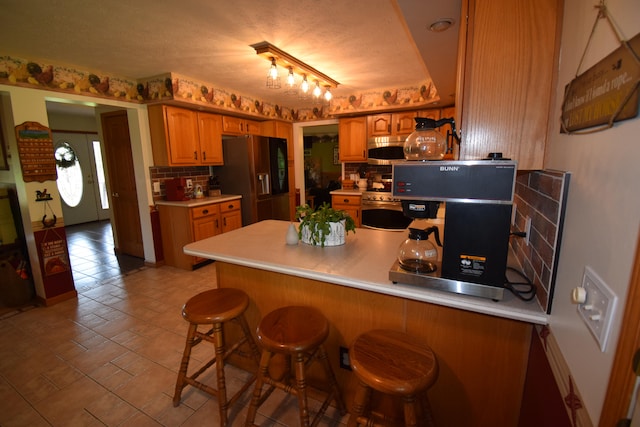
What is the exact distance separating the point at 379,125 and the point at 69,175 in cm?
668

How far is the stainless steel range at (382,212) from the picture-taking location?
4020 millimetres

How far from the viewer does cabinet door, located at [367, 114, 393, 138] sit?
4.20 m

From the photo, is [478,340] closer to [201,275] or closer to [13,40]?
[201,275]

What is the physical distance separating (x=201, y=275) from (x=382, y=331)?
297 cm

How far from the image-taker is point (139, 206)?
12.6 ft

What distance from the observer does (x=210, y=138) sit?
4.05 metres

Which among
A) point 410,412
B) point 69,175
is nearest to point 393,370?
point 410,412

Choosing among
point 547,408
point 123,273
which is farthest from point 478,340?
point 123,273

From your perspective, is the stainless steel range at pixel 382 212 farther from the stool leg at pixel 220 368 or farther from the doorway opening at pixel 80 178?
the doorway opening at pixel 80 178

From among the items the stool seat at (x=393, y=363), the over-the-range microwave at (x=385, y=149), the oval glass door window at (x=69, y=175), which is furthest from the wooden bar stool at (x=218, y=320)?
the oval glass door window at (x=69, y=175)

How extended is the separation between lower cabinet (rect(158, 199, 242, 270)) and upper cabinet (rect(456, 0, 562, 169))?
134 inches

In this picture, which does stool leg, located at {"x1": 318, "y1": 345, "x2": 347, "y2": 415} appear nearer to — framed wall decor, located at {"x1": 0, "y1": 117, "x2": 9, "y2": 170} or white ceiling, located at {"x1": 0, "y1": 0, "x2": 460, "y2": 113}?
white ceiling, located at {"x1": 0, "y1": 0, "x2": 460, "y2": 113}

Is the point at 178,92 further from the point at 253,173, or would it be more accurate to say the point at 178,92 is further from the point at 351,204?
the point at 351,204

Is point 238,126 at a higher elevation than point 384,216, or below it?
higher
